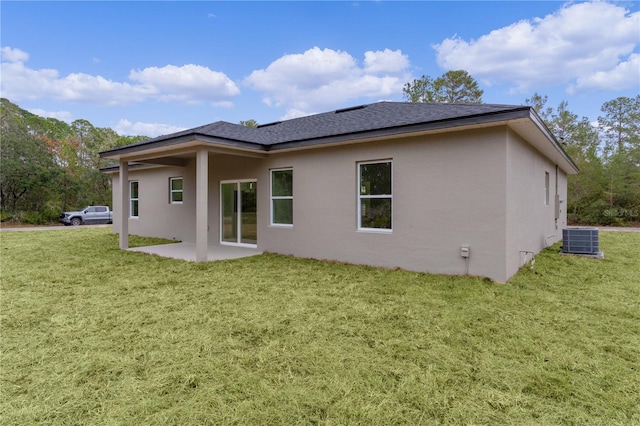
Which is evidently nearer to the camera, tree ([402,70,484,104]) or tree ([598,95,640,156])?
tree ([598,95,640,156])

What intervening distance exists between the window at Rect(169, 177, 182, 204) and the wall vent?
12.2 m

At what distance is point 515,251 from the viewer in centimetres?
608

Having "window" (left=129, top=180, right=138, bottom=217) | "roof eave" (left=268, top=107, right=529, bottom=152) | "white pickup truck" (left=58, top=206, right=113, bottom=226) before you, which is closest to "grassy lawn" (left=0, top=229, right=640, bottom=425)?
"roof eave" (left=268, top=107, right=529, bottom=152)

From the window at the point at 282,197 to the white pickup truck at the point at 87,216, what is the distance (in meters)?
19.0

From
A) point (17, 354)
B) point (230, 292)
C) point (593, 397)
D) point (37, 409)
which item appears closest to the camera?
point (37, 409)

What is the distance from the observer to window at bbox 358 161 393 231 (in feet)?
22.4

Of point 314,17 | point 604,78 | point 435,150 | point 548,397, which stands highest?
point 604,78

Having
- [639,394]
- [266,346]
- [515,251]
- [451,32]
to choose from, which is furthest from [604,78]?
[266,346]

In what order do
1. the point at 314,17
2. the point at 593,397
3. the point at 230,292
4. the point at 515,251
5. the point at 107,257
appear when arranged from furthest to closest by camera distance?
the point at 314,17 → the point at 107,257 → the point at 515,251 → the point at 230,292 → the point at 593,397

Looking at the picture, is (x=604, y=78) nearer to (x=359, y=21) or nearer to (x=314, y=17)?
(x=359, y=21)

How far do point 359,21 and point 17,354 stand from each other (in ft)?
43.6

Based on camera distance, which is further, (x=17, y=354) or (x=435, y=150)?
(x=435, y=150)

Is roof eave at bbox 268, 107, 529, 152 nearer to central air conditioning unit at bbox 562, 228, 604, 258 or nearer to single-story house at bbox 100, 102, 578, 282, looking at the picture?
single-story house at bbox 100, 102, 578, 282

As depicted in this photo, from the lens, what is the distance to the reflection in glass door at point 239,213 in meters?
9.34
